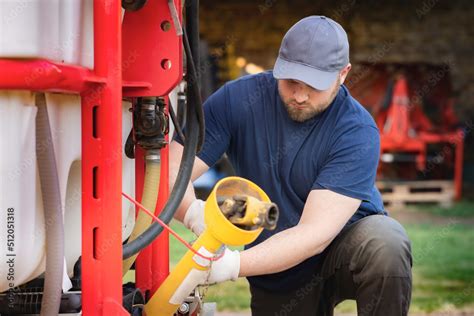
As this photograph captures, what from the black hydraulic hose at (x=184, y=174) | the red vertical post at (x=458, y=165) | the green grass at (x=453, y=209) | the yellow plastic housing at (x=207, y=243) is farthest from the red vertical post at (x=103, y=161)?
the red vertical post at (x=458, y=165)

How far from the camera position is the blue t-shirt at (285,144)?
268 centimetres

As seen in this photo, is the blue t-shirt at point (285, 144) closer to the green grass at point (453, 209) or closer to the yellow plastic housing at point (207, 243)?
the yellow plastic housing at point (207, 243)

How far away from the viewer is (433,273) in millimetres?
5398

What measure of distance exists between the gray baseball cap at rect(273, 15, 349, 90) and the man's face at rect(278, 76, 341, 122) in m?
0.06

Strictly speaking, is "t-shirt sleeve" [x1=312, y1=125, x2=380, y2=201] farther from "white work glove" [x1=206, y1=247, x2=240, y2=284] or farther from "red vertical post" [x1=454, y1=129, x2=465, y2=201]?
"red vertical post" [x1=454, y1=129, x2=465, y2=201]

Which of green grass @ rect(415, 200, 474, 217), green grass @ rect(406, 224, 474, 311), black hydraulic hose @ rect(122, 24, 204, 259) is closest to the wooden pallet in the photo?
green grass @ rect(415, 200, 474, 217)

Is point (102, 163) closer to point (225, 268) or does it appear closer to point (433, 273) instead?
point (225, 268)

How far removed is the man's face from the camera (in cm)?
Result: 265

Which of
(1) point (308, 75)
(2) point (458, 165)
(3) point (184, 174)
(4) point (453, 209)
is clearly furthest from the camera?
(2) point (458, 165)

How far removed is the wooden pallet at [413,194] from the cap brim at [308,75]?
650 centimetres

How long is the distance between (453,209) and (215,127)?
20.9ft

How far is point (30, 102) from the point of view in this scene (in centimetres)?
167

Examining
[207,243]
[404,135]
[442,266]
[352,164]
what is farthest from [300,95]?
[404,135]

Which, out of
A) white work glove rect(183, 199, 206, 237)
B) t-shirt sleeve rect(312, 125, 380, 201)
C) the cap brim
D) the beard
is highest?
the cap brim
